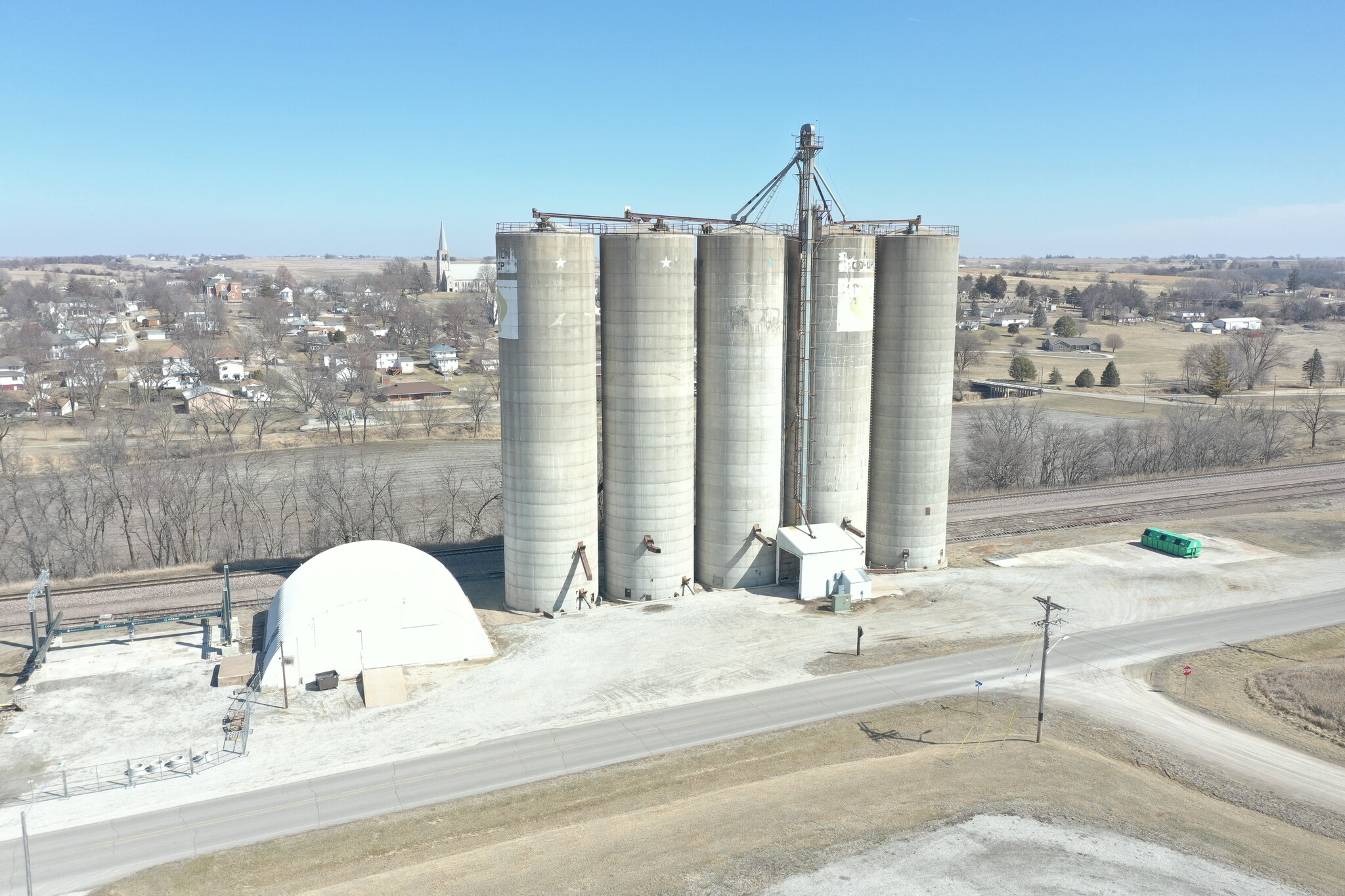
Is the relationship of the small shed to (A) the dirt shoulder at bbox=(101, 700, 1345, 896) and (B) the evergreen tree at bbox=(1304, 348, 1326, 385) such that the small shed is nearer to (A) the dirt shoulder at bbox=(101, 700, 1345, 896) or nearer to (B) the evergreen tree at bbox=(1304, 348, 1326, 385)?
(A) the dirt shoulder at bbox=(101, 700, 1345, 896)

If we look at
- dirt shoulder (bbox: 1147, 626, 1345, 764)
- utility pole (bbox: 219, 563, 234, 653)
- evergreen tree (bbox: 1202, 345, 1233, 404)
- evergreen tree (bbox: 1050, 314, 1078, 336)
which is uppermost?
evergreen tree (bbox: 1050, 314, 1078, 336)

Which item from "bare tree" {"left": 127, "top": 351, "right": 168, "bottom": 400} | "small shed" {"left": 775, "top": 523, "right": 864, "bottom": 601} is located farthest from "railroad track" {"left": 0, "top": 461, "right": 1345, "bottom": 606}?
"bare tree" {"left": 127, "top": 351, "right": 168, "bottom": 400}

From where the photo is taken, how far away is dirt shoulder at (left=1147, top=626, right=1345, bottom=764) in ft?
110

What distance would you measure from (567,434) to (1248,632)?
33.5 m

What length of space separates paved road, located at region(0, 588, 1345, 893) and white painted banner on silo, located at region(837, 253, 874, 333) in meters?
18.0

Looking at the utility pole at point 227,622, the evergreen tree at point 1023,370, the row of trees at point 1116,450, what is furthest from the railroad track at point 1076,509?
the evergreen tree at point 1023,370

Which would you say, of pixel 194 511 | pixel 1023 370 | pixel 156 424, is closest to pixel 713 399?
pixel 194 511

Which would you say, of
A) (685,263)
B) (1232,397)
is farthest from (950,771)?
(1232,397)

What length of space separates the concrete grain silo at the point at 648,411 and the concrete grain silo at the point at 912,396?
36.3ft

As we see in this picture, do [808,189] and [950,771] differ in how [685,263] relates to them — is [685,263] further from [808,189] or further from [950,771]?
[950,771]

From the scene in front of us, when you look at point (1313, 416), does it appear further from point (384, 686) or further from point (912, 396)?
point (384, 686)

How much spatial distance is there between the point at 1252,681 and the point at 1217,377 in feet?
303

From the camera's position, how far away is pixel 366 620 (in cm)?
3744

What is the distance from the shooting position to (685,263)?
144ft
